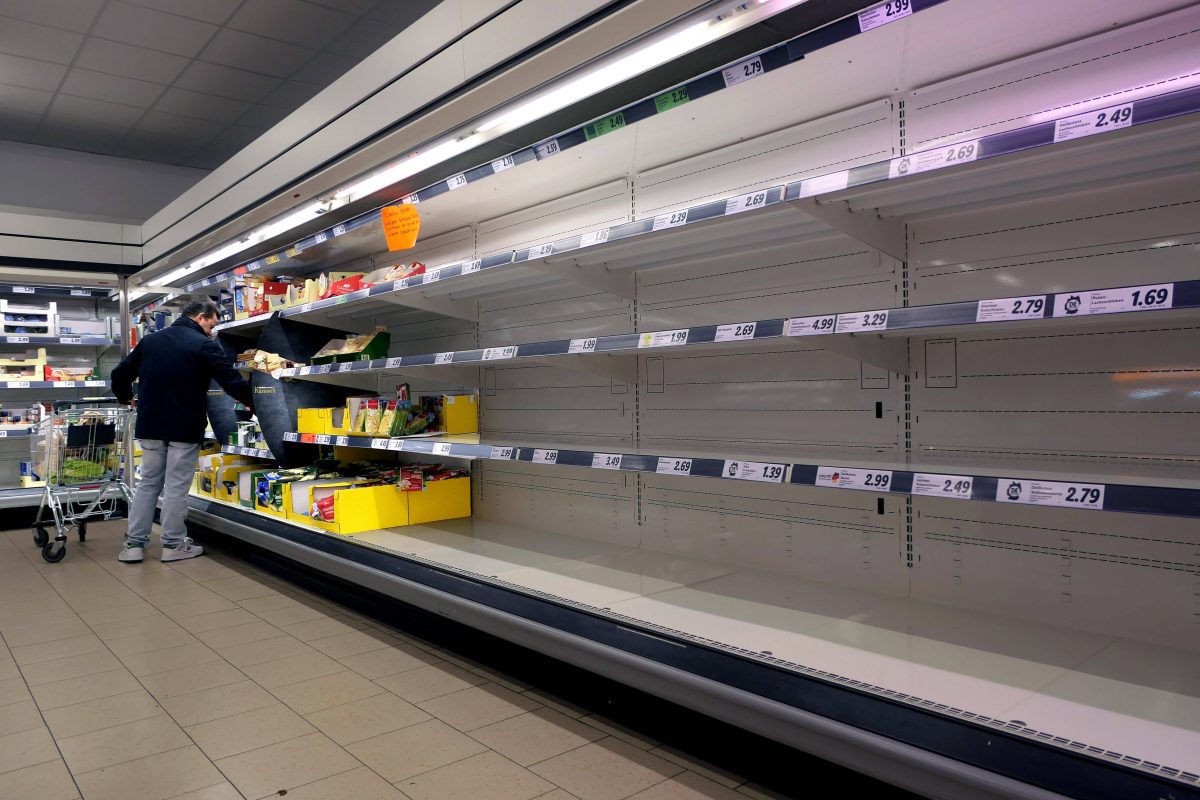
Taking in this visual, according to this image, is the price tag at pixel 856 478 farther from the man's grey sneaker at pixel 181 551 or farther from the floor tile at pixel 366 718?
the man's grey sneaker at pixel 181 551

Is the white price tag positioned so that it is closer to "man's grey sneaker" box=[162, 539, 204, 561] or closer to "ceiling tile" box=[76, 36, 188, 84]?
"man's grey sneaker" box=[162, 539, 204, 561]

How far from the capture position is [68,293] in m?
7.68

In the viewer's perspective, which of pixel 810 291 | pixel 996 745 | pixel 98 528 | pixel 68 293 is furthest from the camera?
pixel 68 293

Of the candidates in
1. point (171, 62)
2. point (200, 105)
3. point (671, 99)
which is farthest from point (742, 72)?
point (200, 105)

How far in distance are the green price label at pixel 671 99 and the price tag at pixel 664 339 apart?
696 millimetres

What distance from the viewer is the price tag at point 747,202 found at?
2.08m

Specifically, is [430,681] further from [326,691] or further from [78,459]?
[78,459]

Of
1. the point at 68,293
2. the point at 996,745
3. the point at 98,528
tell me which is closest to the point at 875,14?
the point at 996,745

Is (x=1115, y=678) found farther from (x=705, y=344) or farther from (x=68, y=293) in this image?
(x=68, y=293)

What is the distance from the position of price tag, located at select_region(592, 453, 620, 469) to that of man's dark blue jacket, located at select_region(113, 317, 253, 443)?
336 centimetres

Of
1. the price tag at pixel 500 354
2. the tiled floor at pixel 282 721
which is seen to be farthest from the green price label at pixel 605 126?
the tiled floor at pixel 282 721

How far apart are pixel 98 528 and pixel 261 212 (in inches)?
155

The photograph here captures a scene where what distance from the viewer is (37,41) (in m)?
5.46

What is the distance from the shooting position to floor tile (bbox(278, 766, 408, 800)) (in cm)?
212
